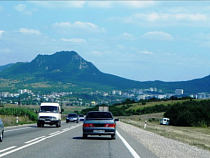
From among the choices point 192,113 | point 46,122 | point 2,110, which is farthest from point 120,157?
point 192,113

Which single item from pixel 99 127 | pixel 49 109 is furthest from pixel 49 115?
pixel 99 127

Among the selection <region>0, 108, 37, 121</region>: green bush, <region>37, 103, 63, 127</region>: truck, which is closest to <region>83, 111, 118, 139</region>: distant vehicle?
<region>37, 103, 63, 127</region>: truck

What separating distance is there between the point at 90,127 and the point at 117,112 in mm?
127962

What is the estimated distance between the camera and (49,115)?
4088 centimetres

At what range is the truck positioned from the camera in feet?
134

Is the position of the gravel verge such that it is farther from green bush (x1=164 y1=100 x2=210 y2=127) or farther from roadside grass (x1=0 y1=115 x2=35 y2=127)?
green bush (x1=164 y1=100 x2=210 y2=127)

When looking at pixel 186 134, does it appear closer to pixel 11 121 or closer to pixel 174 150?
pixel 11 121

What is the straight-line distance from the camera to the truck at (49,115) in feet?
134

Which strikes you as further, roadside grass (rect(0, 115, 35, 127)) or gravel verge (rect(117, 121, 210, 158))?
roadside grass (rect(0, 115, 35, 127))

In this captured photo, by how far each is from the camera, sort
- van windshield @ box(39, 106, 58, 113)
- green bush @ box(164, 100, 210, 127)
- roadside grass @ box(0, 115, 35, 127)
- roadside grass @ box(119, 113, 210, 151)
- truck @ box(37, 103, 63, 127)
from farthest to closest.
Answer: green bush @ box(164, 100, 210, 127) → roadside grass @ box(0, 115, 35, 127) → van windshield @ box(39, 106, 58, 113) → truck @ box(37, 103, 63, 127) → roadside grass @ box(119, 113, 210, 151)

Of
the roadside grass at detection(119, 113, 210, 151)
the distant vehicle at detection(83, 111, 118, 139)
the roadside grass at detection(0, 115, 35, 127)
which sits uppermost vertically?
the distant vehicle at detection(83, 111, 118, 139)

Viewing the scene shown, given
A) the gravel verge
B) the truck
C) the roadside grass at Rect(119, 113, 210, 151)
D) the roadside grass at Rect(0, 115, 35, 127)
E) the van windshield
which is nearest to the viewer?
the gravel verge

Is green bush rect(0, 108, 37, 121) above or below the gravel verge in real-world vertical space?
above

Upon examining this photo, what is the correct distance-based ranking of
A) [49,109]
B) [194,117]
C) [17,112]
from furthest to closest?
[194,117] → [17,112] → [49,109]
